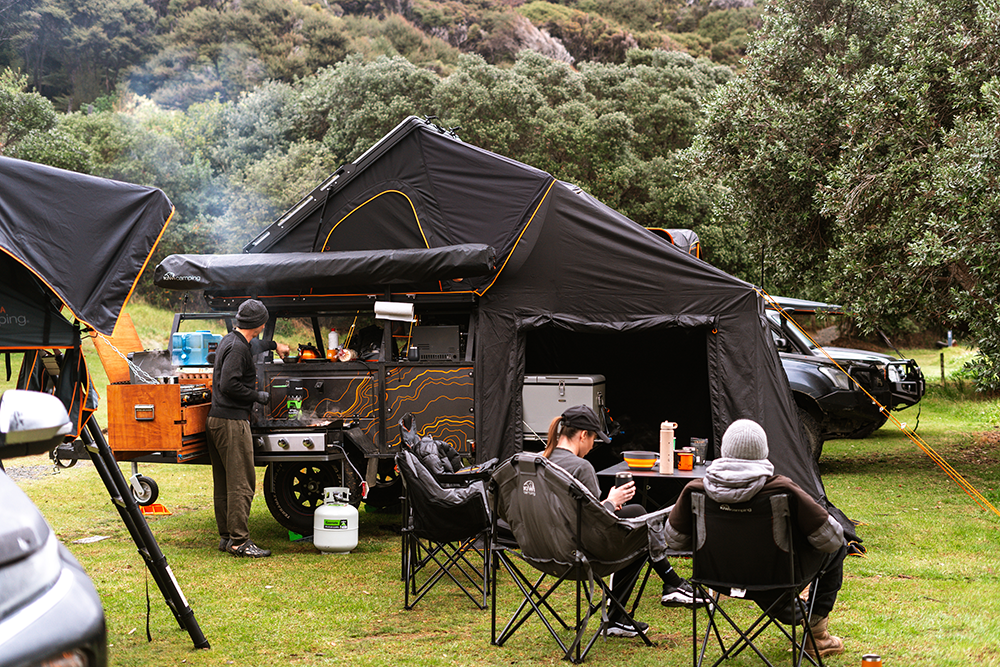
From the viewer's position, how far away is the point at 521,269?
727 cm

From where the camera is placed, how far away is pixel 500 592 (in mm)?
5566

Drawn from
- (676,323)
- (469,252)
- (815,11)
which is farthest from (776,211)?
(469,252)

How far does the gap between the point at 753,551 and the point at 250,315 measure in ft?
13.6

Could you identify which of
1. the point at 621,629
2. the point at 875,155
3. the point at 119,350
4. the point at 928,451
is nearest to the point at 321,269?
the point at 119,350

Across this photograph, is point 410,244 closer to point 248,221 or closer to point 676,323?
point 676,323

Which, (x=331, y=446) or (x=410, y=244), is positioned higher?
(x=410, y=244)

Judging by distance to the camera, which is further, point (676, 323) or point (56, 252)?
point (676, 323)

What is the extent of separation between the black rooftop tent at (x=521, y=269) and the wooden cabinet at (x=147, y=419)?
1.31 metres

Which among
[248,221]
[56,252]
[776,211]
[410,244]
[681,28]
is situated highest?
[681,28]

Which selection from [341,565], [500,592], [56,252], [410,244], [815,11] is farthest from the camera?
[815,11]

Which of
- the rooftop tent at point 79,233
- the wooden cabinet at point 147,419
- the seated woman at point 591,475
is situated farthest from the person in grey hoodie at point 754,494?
the wooden cabinet at point 147,419

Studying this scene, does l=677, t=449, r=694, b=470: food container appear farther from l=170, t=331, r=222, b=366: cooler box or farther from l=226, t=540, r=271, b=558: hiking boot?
l=170, t=331, r=222, b=366: cooler box

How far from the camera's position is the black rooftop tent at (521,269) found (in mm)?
6787

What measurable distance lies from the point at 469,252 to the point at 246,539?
281 centimetres
